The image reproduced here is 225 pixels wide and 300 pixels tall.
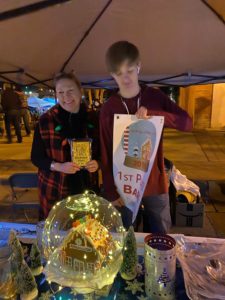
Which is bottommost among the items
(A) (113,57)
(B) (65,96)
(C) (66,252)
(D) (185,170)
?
(D) (185,170)

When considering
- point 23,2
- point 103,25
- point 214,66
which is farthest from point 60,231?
point 214,66

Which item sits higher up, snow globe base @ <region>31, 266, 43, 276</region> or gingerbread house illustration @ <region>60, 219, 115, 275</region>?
gingerbread house illustration @ <region>60, 219, 115, 275</region>

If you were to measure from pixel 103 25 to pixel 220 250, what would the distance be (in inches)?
58.4

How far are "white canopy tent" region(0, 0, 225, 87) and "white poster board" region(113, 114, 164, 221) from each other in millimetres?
620

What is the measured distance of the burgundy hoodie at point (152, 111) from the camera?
1.42 meters

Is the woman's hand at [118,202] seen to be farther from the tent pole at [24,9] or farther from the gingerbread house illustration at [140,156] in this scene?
the tent pole at [24,9]

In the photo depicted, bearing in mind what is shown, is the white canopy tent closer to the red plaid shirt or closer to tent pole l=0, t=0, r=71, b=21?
tent pole l=0, t=0, r=71, b=21

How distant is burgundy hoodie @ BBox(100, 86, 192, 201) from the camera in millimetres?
1423

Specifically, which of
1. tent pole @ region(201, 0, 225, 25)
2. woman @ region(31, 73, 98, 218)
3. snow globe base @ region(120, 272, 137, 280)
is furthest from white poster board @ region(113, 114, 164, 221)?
tent pole @ region(201, 0, 225, 25)

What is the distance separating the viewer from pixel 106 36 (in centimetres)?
200

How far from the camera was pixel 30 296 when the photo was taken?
858 mm

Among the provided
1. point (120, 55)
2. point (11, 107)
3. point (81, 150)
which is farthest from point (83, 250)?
point (11, 107)

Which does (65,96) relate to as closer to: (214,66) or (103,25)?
(103,25)

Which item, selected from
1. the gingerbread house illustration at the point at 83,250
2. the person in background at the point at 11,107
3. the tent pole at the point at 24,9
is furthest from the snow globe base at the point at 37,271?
the person in background at the point at 11,107
